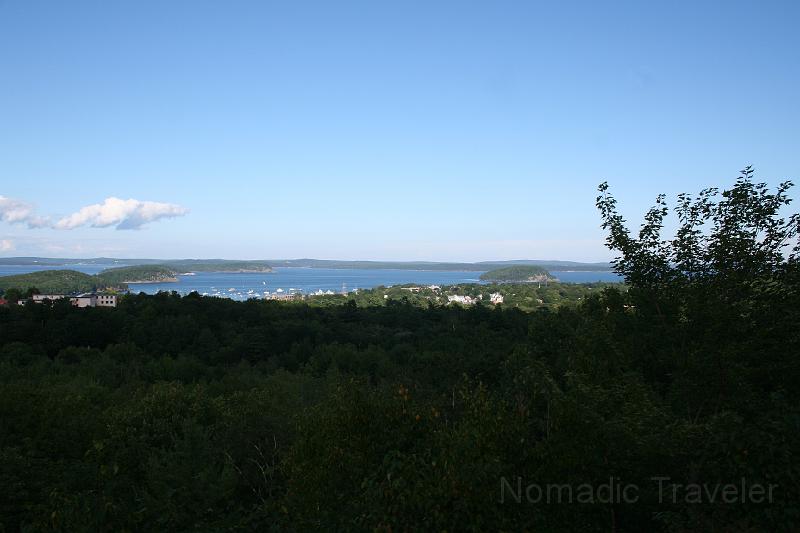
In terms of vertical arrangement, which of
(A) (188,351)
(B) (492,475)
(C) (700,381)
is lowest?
(A) (188,351)

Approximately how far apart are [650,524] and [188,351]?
145ft

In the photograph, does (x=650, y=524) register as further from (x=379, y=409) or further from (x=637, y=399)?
(x=379, y=409)

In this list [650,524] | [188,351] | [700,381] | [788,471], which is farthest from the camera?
[188,351]

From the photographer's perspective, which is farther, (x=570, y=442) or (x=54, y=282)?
(x=54, y=282)

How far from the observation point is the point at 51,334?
46625 mm

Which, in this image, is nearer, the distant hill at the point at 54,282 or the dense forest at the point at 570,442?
the dense forest at the point at 570,442

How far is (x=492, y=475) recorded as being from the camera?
6992 mm

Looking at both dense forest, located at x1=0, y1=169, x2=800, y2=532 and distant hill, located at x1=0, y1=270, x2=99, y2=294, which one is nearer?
dense forest, located at x1=0, y1=169, x2=800, y2=532

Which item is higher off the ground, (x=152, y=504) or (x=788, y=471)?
(x=788, y=471)

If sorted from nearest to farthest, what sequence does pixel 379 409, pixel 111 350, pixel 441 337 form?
1. pixel 379 409
2. pixel 111 350
3. pixel 441 337

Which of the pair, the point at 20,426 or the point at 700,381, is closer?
the point at 700,381

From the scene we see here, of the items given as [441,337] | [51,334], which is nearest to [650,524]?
[441,337]

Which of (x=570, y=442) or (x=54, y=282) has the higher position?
(x=570, y=442)

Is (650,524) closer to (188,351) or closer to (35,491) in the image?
(35,491)
